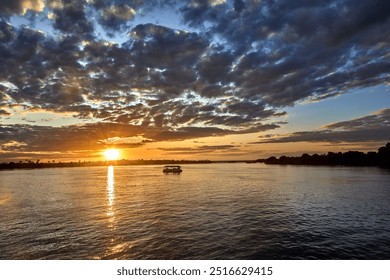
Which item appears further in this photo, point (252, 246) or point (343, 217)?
point (343, 217)

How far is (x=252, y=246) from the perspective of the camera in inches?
1033

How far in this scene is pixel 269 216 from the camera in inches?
1575

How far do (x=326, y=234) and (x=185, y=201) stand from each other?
100 ft
